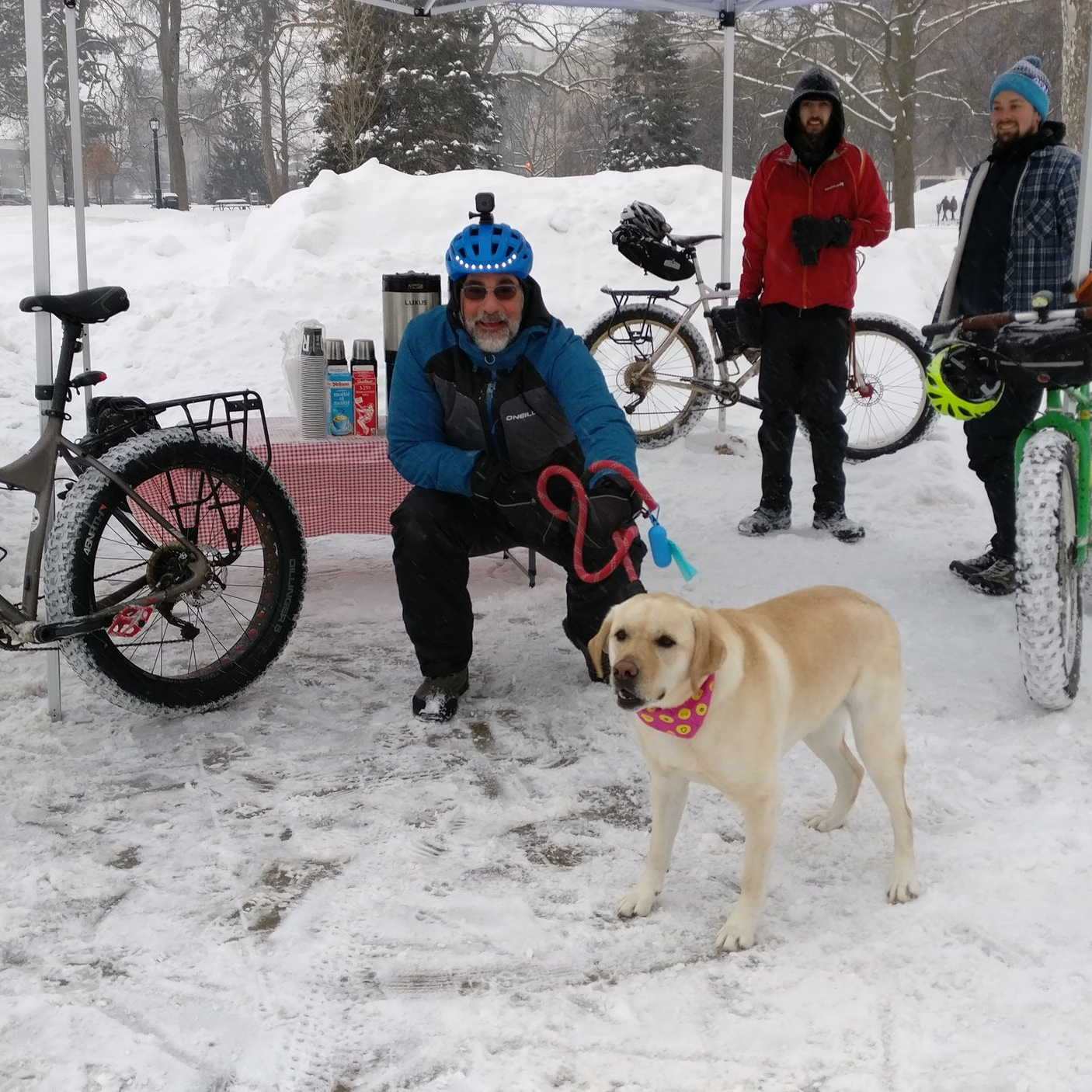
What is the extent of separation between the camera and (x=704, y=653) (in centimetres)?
223

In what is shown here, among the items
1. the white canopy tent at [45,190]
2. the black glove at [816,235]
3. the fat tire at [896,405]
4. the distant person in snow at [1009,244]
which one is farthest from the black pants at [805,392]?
the white canopy tent at [45,190]

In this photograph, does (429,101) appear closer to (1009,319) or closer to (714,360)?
(714,360)

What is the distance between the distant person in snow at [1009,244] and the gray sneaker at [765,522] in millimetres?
958

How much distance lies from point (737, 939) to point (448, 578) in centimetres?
170

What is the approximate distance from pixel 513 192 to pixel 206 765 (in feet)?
38.3

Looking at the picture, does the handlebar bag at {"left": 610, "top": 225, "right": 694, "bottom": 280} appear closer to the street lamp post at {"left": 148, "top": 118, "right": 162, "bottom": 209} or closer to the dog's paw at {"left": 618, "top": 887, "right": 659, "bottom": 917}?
the dog's paw at {"left": 618, "top": 887, "right": 659, "bottom": 917}

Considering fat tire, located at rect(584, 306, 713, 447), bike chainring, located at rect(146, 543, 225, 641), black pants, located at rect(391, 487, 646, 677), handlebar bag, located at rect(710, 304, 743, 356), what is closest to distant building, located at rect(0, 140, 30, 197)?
fat tire, located at rect(584, 306, 713, 447)

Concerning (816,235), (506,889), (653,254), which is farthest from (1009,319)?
(653,254)

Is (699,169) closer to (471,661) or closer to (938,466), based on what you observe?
(938,466)

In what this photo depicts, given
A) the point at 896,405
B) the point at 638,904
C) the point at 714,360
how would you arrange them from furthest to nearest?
the point at 896,405
the point at 714,360
the point at 638,904

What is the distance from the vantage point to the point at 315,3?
26625 millimetres

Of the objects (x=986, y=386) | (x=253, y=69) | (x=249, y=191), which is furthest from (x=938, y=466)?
(x=249, y=191)

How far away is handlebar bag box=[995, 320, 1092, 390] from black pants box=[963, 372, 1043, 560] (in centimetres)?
94

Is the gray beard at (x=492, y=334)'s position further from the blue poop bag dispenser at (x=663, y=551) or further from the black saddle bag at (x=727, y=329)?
the black saddle bag at (x=727, y=329)
